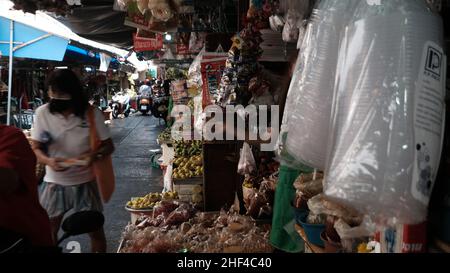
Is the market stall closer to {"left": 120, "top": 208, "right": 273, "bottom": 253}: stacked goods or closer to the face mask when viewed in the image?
{"left": 120, "top": 208, "right": 273, "bottom": 253}: stacked goods

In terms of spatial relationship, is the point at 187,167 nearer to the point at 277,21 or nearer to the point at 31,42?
the point at 277,21

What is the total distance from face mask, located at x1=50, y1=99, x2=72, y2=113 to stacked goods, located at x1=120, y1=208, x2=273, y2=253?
134cm

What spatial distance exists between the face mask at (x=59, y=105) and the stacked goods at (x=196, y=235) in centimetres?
134

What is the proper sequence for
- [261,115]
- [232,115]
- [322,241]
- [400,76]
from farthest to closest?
[232,115]
[261,115]
[322,241]
[400,76]

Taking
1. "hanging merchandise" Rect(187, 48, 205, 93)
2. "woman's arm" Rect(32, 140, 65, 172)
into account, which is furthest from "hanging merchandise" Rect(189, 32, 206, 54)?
"woman's arm" Rect(32, 140, 65, 172)

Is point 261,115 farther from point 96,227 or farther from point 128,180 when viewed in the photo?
point 128,180

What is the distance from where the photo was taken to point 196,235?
397cm

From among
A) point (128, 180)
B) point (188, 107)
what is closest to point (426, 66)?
point (188, 107)

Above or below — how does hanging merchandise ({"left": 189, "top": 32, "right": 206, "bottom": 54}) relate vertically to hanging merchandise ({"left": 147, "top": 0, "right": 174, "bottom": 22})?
below

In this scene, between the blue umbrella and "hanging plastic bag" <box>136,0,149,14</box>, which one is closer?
"hanging plastic bag" <box>136,0,149,14</box>

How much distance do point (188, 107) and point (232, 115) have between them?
2.64 m

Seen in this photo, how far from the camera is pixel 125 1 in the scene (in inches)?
176

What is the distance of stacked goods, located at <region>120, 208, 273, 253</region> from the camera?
351 centimetres

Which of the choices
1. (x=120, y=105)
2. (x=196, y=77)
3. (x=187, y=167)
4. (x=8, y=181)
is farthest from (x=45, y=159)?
(x=120, y=105)
